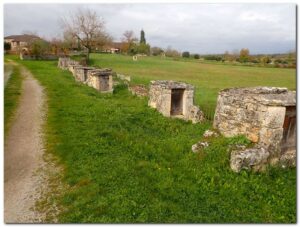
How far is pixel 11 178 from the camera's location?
7758mm

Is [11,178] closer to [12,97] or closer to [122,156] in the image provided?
[122,156]

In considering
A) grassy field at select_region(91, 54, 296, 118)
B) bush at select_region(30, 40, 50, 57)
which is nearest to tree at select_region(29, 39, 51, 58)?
bush at select_region(30, 40, 50, 57)

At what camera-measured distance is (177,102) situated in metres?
15.1

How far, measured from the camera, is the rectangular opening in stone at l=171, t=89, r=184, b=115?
14856 mm

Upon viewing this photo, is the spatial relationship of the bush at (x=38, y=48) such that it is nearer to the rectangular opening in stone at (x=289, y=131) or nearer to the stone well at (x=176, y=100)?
the stone well at (x=176, y=100)

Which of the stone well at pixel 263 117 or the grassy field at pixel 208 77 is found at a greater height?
the grassy field at pixel 208 77

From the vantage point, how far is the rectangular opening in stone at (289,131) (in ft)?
29.6

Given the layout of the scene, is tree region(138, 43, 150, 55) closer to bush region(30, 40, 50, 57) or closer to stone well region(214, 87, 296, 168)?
bush region(30, 40, 50, 57)

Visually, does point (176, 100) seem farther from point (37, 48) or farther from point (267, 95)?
point (37, 48)

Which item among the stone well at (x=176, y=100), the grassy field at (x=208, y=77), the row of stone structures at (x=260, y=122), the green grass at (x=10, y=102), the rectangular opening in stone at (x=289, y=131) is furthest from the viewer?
the grassy field at (x=208, y=77)

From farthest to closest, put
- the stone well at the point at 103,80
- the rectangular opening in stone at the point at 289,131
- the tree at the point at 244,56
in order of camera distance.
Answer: the tree at the point at 244,56, the stone well at the point at 103,80, the rectangular opening in stone at the point at 289,131

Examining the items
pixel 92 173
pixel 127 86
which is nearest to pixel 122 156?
pixel 92 173

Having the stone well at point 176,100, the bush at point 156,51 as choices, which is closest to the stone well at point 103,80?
the stone well at point 176,100

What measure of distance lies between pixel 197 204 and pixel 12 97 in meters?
13.3
